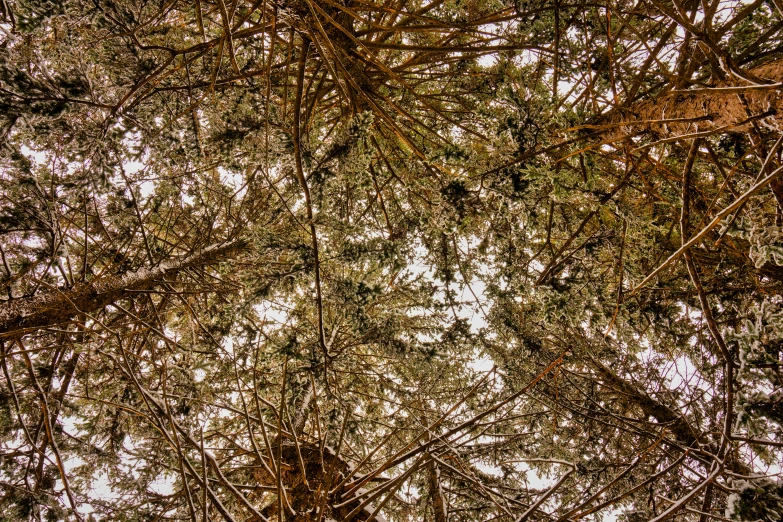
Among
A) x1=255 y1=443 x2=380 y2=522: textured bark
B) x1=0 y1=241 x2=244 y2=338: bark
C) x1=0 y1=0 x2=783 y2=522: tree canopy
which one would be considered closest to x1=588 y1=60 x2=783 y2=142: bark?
x1=0 y1=0 x2=783 y2=522: tree canopy

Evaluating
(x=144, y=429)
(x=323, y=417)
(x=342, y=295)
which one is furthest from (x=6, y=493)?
(x=342, y=295)

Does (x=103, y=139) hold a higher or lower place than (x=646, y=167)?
higher

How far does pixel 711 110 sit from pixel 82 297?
463cm

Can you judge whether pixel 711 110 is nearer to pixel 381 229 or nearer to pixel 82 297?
pixel 381 229

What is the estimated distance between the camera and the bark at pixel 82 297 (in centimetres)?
288

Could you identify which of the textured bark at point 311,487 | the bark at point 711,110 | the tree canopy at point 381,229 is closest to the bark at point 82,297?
the tree canopy at point 381,229

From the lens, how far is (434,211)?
2.91 m

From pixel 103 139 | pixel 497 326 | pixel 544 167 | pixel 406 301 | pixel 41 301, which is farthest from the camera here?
pixel 406 301

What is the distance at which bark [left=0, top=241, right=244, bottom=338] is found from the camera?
2.88 meters

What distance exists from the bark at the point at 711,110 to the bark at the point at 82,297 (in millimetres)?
3304

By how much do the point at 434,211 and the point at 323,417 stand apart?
1807mm

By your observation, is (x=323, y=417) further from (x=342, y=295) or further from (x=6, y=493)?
(x=6, y=493)

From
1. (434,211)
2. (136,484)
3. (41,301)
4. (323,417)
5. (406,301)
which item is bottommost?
(323,417)

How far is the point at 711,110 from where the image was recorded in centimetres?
185
